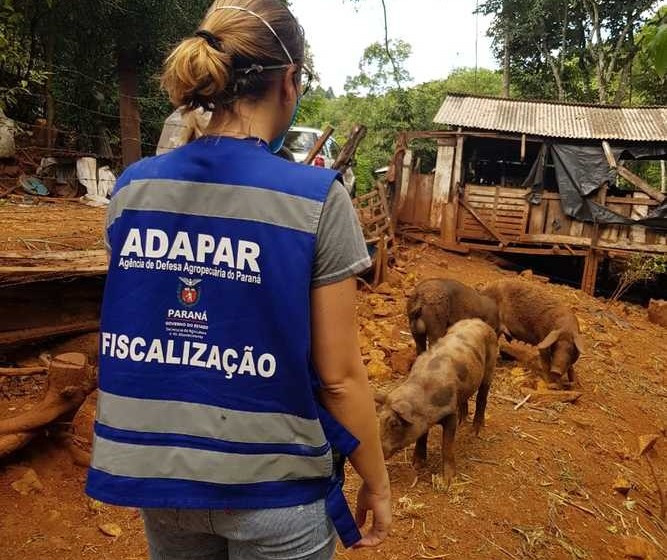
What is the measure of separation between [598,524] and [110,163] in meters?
13.7

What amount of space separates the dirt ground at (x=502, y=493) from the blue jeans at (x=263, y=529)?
2.37 meters

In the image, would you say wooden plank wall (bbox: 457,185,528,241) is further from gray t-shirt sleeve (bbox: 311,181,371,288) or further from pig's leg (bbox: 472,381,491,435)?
gray t-shirt sleeve (bbox: 311,181,371,288)

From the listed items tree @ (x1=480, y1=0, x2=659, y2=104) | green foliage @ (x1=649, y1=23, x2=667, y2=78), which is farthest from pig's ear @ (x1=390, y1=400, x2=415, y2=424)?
tree @ (x1=480, y1=0, x2=659, y2=104)

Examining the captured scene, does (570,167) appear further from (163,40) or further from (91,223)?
(91,223)

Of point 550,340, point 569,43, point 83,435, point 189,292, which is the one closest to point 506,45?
point 569,43

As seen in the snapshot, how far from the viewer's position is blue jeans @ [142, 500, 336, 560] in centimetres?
135

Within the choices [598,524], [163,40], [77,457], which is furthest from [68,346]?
[163,40]

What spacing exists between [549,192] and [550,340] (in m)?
9.51

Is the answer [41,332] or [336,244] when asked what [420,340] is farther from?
[336,244]

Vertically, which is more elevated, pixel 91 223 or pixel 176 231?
pixel 176 231

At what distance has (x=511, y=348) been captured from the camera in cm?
818

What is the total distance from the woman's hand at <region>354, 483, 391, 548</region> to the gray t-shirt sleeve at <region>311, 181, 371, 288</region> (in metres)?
0.58

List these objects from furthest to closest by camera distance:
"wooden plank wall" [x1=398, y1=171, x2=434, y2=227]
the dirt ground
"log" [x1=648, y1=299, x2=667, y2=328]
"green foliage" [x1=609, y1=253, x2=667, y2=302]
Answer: "wooden plank wall" [x1=398, y1=171, x2=434, y2=227], "green foliage" [x1=609, y1=253, x2=667, y2=302], "log" [x1=648, y1=299, x2=667, y2=328], the dirt ground

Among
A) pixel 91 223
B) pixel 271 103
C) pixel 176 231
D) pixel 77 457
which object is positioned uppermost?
pixel 271 103
